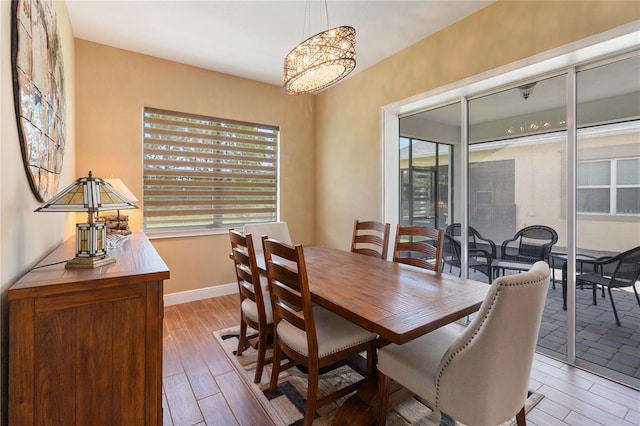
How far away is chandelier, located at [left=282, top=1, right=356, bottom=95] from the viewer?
1906 millimetres

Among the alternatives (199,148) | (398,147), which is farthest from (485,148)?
(199,148)

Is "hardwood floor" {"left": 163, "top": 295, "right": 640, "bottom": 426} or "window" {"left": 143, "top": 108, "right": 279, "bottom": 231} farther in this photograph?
"window" {"left": 143, "top": 108, "right": 279, "bottom": 231}

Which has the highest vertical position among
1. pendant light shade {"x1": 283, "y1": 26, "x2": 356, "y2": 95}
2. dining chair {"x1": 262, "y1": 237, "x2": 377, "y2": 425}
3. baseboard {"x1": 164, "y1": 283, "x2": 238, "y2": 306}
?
pendant light shade {"x1": 283, "y1": 26, "x2": 356, "y2": 95}

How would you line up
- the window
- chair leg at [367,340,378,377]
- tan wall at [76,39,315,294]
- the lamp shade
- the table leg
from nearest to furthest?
the lamp shade → chair leg at [367,340,378,377] → the table leg → tan wall at [76,39,315,294] → the window

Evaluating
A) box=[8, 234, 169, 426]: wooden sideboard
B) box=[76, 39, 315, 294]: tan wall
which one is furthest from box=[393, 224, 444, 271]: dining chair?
box=[76, 39, 315, 294]: tan wall

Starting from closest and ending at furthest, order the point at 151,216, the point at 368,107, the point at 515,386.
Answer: the point at 515,386
the point at 151,216
the point at 368,107

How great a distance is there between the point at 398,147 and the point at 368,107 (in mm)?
620

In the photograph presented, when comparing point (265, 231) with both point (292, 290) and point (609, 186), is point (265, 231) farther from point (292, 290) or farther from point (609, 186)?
point (609, 186)

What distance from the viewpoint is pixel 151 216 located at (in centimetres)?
340

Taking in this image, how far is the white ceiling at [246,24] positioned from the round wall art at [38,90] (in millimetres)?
891

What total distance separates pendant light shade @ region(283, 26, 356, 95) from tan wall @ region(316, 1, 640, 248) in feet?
4.16

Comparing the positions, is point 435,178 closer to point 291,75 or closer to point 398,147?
point 398,147

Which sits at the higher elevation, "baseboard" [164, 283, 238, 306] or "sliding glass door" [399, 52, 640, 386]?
"sliding glass door" [399, 52, 640, 386]

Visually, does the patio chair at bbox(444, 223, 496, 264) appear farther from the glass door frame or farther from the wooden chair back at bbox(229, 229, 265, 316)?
the wooden chair back at bbox(229, 229, 265, 316)
